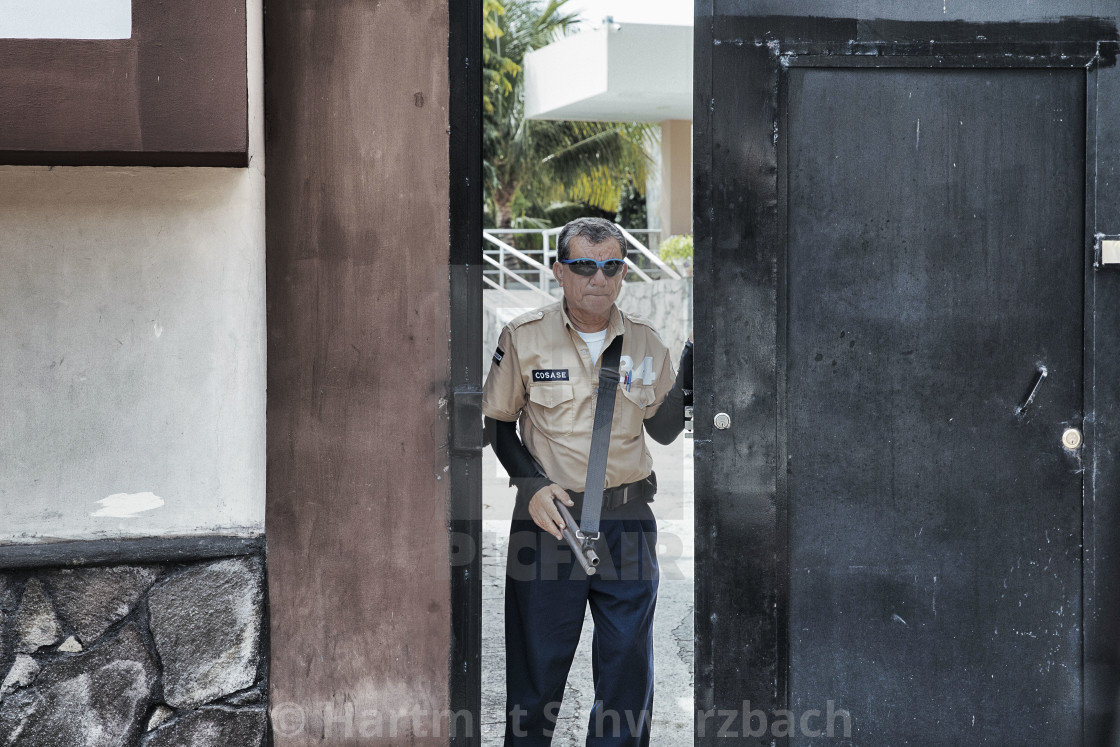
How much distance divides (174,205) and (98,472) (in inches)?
25.0

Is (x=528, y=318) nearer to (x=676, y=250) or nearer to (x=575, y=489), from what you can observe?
(x=575, y=489)

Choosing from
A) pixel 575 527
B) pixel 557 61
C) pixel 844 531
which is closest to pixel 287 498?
pixel 575 527

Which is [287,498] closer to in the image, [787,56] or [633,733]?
[633,733]

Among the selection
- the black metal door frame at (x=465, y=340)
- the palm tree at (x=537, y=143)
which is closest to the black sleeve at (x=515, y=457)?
the black metal door frame at (x=465, y=340)

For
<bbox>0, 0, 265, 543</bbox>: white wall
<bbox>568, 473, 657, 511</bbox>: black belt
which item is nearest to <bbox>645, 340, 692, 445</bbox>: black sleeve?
<bbox>568, 473, 657, 511</bbox>: black belt

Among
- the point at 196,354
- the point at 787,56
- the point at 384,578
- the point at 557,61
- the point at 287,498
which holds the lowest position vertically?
the point at 384,578

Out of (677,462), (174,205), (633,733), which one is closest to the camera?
(174,205)

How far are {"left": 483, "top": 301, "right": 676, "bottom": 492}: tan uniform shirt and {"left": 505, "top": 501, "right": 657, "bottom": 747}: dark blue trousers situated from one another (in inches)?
5.6

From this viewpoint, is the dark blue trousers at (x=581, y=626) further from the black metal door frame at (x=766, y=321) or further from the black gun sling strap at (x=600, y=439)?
the black metal door frame at (x=766, y=321)

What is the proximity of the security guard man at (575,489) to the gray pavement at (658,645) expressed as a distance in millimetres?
613

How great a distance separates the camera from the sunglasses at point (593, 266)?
9.37 ft

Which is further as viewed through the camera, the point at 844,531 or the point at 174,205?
the point at 844,531

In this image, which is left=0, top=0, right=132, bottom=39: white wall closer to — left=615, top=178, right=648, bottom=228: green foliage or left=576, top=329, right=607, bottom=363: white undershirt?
left=576, top=329, right=607, bottom=363: white undershirt

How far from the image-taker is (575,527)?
2652 mm
